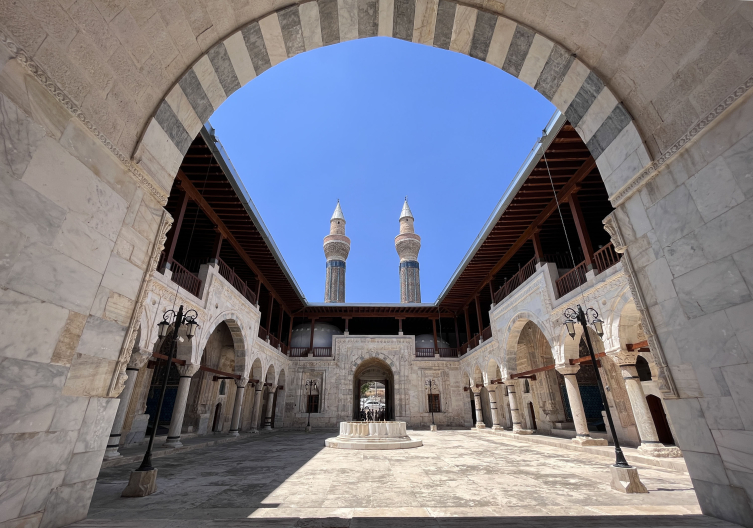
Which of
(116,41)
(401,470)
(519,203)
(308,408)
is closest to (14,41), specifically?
(116,41)

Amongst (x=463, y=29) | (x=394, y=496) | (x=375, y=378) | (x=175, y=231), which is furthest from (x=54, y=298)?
(x=375, y=378)

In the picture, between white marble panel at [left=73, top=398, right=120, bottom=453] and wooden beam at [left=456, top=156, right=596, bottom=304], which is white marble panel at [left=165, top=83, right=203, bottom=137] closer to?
white marble panel at [left=73, top=398, right=120, bottom=453]

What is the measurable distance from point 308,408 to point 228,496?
15947 millimetres

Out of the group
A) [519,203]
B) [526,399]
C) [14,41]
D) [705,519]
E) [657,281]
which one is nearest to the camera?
[14,41]

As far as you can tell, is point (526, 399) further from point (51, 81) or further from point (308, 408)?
point (51, 81)

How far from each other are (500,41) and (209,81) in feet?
Answer: 10.8

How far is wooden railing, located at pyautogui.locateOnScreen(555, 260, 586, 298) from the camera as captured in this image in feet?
32.0

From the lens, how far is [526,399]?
50.1 ft

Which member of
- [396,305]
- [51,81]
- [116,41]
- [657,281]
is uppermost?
[396,305]

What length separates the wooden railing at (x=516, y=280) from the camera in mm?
12847

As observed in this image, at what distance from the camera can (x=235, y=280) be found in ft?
45.0

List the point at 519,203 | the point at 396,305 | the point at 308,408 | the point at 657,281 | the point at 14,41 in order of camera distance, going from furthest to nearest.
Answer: the point at 396,305 → the point at 308,408 → the point at 519,203 → the point at 657,281 → the point at 14,41

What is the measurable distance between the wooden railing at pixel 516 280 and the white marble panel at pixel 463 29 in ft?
32.0

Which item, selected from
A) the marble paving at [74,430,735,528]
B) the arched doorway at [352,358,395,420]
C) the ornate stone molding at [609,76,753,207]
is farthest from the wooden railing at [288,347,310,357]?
the ornate stone molding at [609,76,753,207]
